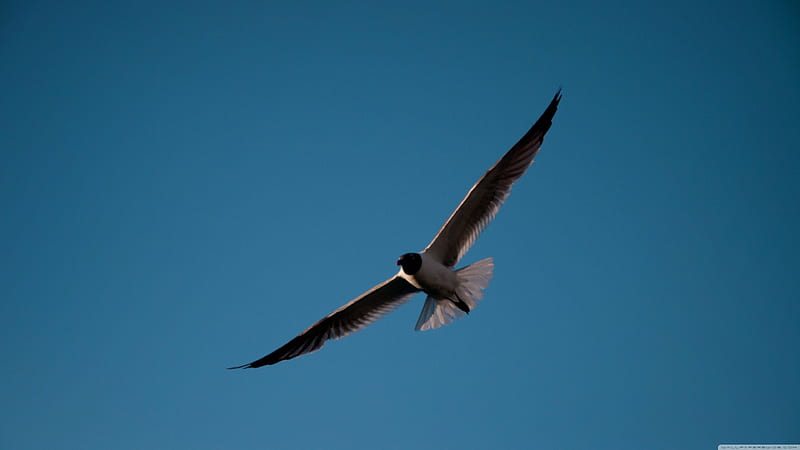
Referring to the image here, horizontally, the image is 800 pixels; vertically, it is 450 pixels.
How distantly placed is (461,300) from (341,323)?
1905 millimetres

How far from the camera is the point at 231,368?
9.66m

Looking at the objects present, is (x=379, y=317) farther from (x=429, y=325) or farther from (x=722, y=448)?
(x=722, y=448)

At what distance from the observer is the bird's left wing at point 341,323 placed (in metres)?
9.67

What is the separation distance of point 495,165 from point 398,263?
178 centimetres

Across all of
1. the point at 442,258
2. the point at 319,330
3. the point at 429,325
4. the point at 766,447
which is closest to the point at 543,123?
the point at 442,258

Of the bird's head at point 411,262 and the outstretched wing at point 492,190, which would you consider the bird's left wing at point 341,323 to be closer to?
the bird's head at point 411,262

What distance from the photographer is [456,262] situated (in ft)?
30.2

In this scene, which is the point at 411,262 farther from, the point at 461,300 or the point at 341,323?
the point at 341,323

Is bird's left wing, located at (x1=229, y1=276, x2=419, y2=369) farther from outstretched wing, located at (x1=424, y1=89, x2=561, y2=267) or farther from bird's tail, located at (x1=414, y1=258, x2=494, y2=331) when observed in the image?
outstretched wing, located at (x1=424, y1=89, x2=561, y2=267)

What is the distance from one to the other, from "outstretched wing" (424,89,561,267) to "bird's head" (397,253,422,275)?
301 mm

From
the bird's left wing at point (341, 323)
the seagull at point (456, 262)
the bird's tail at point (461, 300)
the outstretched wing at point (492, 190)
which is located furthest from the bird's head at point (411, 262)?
the bird's left wing at point (341, 323)

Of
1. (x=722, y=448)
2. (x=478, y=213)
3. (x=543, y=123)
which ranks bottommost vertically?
(x=722, y=448)

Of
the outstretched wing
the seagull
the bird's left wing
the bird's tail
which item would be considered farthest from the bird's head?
the bird's left wing

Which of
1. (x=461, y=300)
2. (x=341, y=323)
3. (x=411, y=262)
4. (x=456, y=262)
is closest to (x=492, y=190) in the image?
(x=456, y=262)
